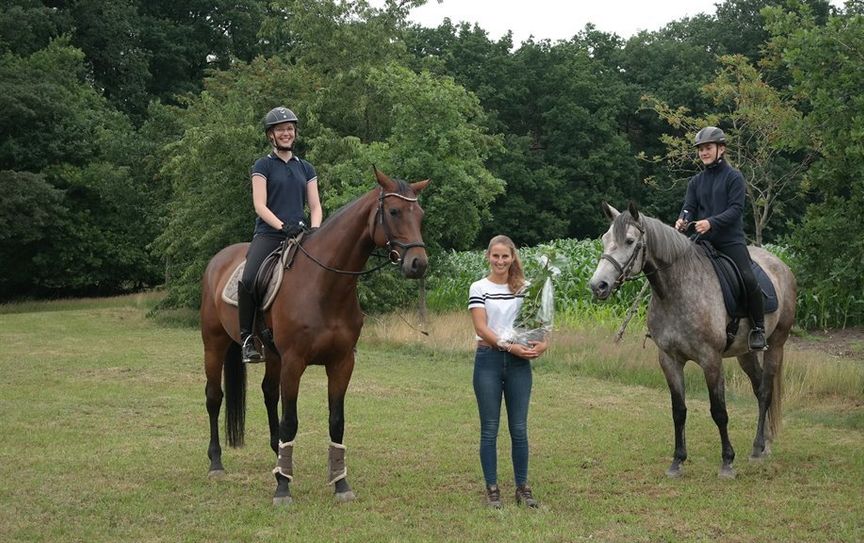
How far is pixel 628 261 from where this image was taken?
7.48 m

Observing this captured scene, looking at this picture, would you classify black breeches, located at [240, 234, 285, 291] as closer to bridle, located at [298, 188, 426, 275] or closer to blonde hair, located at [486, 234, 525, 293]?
bridle, located at [298, 188, 426, 275]

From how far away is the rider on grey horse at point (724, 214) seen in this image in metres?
8.02

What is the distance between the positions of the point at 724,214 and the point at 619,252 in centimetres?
123

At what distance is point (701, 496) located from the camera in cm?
704

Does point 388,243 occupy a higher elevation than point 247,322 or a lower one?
higher

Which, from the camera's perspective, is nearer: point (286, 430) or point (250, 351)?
point (286, 430)

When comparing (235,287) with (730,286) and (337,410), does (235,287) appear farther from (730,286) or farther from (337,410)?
(730,286)

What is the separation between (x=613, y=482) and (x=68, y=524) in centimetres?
429

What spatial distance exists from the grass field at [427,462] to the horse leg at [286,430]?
17 cm

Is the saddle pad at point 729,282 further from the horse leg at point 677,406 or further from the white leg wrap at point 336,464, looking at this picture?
the white leg wrap at point 336,464

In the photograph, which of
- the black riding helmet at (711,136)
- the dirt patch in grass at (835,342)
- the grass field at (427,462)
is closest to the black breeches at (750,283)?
the black riding helmet at (711,136)

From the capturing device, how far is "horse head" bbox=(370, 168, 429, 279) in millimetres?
6410

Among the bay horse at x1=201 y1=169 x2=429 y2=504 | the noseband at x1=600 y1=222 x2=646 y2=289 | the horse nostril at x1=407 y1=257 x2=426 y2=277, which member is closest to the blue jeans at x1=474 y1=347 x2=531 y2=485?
the horse nostril at x1=407 y1=257 x2=426 y2=277

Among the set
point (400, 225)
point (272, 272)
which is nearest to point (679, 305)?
point (400, 225)
